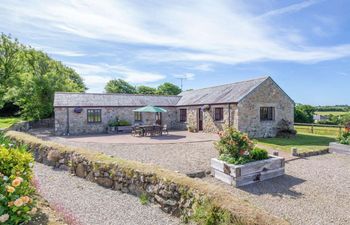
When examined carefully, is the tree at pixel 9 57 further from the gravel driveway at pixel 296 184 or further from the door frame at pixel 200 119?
the gravel driveway at pixel 296 184

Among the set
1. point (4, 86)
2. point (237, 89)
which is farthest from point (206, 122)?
point (4, 86)

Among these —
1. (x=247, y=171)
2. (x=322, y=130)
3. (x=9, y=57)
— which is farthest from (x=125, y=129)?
(x=9, y=57)

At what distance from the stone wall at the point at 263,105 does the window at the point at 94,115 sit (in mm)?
12368

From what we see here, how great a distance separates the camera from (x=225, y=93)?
2059 cm

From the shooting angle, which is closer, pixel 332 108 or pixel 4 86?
pixel 4 86

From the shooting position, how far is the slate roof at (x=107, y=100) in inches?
807

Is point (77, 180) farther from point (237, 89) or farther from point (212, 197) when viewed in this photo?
point (237, 89)

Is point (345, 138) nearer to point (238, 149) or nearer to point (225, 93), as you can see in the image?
point (238, 149)

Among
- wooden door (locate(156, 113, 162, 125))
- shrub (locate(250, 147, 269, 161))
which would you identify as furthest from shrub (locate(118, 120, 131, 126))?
shrub (locate(250, 147, 269, 161))

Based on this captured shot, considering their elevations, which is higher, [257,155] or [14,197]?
[14,197]

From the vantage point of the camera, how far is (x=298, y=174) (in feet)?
29.1

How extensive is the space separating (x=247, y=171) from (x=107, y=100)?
17430mm

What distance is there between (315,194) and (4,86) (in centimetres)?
4007

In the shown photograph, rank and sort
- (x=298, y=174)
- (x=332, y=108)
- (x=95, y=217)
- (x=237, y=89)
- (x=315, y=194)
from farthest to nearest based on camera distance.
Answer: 1. (x=332, y=108)
2. (x=237, y=89)
3. (x=298, y=174)
4. (x=315, y=194)
5. (x=95, y=217)
